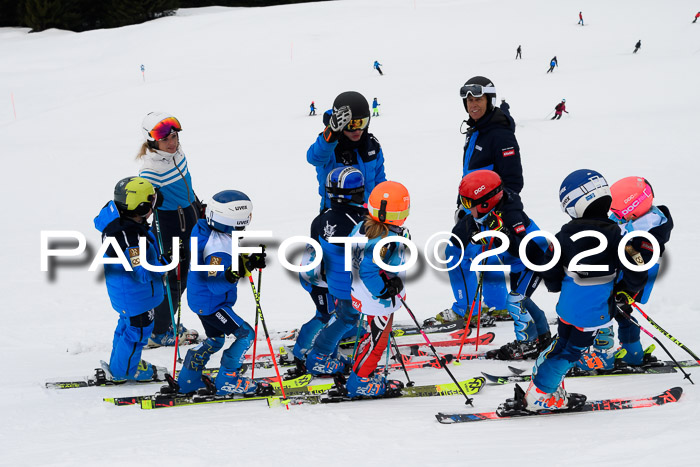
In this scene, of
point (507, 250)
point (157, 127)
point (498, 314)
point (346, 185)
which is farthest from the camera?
point (498, 314)

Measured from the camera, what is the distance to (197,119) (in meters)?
23.7

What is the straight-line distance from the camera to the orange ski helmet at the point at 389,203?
170 inches

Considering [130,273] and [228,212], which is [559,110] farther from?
[130,273]

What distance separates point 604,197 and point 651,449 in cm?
159

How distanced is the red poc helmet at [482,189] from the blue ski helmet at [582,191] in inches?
32.4

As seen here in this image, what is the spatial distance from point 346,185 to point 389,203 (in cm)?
67

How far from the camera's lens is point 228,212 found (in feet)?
14.8

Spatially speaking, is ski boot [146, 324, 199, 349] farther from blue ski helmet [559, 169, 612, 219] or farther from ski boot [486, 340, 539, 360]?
blue ski helmet [559, 169, 612, 219]

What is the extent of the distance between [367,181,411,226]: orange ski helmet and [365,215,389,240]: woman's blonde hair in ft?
0.12

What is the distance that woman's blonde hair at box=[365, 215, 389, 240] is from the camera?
437 centimetres

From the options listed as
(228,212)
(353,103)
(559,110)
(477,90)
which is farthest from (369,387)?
(559,110)

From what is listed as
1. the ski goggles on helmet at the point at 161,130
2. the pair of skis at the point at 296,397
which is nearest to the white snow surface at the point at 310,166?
the pair of skis at the point at 296,397

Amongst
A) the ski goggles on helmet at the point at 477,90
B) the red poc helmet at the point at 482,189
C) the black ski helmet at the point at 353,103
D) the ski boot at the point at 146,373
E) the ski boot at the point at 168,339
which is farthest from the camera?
the ski boot at the point at 168,339

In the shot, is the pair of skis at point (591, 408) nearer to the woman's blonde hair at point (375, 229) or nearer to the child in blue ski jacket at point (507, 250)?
the child in blue ski jacket at point (507, 250)
